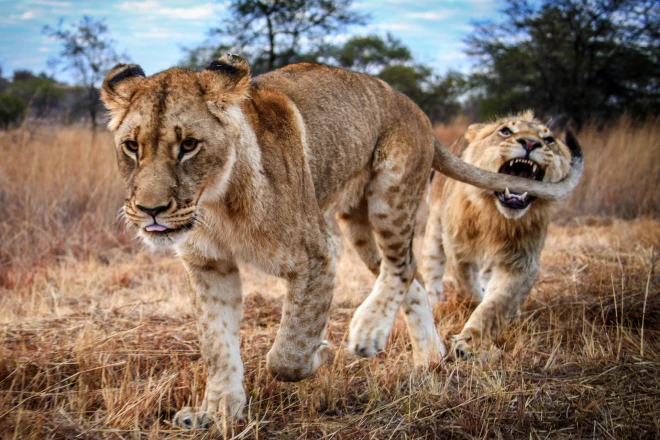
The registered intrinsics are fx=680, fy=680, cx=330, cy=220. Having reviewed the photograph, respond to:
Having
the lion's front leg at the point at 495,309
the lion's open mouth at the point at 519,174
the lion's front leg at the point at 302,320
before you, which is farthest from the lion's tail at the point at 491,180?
the lion's front leg at the point at 302,320

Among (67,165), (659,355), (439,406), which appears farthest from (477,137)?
(67,165)

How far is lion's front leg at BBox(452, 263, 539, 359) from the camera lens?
3994mm

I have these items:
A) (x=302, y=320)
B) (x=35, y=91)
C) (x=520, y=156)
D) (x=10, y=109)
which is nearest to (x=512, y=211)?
(x=520, y=156)

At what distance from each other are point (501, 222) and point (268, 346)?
1.87 m

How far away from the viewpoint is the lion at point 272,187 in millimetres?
2471

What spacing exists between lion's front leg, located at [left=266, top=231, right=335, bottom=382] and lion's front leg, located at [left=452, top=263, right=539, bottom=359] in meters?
1.19

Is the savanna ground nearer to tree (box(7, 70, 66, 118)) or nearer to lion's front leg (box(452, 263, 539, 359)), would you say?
lion's front leg (box(452, 263, 539, 359))

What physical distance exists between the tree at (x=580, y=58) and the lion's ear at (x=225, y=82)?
45.4 feet

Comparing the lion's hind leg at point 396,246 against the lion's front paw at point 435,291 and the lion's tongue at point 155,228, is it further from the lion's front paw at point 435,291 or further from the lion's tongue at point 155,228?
the lion's tongue at point 155,228

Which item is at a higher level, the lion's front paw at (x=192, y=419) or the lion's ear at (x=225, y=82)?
the lion's ear at (x=225, y=82)

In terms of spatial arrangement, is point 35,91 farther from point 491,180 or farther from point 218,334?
point 218,334

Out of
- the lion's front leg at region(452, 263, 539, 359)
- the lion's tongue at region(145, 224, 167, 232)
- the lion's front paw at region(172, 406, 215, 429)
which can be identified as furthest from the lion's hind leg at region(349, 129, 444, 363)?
the lion's tongue at region(145, 224, 167, 232)

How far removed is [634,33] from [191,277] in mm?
15091

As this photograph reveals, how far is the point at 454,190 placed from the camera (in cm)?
507
